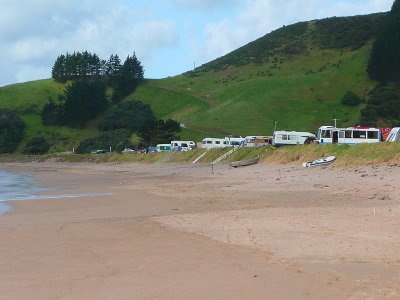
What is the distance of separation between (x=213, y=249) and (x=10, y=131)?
325 feet

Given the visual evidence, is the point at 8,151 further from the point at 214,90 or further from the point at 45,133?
the point at 214,90

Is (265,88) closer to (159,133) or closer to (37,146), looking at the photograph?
(159,133)

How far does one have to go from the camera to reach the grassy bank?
2545 centimetres

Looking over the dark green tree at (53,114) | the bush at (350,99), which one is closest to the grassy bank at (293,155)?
the dark green tree at (53,114)

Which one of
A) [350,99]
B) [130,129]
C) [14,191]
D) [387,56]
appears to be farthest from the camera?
[130,129]

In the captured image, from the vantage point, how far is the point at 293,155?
35969mm

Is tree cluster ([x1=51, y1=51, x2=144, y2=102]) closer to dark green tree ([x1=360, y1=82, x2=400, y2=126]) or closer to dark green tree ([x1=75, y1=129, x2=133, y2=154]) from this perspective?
dark green tree ([x1=75, y1=129, x2=133, y2=154])

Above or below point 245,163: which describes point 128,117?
above

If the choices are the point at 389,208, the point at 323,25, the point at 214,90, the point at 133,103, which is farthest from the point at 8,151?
the point at 389,208

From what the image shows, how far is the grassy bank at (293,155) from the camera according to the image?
25453mm

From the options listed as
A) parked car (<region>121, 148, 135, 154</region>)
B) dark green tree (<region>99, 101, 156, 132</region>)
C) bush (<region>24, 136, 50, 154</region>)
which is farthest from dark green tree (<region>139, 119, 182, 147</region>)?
bush (<region>24, 136, 50, 154</region>)

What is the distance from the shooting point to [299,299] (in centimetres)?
627

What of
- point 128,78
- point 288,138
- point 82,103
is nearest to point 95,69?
point 128,78

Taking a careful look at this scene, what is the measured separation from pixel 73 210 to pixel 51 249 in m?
7.96
